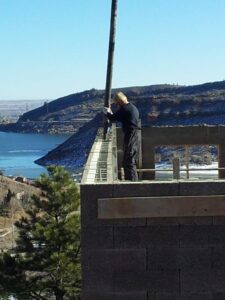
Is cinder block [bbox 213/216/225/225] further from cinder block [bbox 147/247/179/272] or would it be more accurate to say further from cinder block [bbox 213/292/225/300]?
cinder block [bbox 213/292/225/300]

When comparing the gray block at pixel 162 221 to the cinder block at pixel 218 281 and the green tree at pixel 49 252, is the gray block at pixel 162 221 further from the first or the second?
the green tree at pixel 49 252

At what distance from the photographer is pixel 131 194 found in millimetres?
6125

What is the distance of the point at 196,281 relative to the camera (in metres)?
6.19

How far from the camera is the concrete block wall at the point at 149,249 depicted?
614cm

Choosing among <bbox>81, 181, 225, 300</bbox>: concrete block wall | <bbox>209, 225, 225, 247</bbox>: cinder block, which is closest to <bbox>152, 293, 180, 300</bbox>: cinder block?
<bbox>81, 181, 225, 300</bbox>: concrete block wall

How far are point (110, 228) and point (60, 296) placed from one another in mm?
16497

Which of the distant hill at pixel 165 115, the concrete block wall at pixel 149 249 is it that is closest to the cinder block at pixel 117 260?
the concrete block wall at pixel 149 249

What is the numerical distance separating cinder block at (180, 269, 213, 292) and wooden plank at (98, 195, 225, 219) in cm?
53

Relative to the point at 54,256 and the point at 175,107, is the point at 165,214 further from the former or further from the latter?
the point at 175,107

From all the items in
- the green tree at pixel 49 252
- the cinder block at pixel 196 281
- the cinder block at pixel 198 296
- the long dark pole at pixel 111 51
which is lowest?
the green tree at pixel 49 252

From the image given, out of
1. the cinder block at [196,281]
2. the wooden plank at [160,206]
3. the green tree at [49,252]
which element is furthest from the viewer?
the green tree at [49,252]

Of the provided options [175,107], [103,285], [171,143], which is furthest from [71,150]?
[103,285]

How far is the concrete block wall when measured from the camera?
20.1 ft

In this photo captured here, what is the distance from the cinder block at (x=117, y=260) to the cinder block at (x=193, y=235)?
373mm
